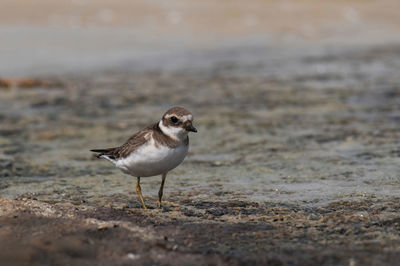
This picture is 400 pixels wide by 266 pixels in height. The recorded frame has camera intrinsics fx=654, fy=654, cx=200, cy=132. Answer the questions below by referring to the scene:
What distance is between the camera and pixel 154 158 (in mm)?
5441

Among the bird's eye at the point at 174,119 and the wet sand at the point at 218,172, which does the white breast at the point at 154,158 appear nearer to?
the bird's eye at the point at 174,119

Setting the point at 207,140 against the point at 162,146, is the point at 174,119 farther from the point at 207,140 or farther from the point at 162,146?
the point at 207,140

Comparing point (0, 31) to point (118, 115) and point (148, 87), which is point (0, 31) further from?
point (118, 115)

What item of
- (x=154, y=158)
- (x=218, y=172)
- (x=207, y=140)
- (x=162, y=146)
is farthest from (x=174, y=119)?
(x=207, y=140)

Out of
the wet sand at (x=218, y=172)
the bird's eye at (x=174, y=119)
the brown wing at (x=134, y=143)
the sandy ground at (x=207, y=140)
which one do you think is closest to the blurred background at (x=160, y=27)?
the sandy ground at (x=207, y=140)

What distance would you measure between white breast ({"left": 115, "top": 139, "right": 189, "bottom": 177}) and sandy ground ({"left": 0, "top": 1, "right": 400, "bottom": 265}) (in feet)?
1.22

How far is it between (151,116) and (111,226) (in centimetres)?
643

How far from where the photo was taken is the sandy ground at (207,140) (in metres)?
4.58

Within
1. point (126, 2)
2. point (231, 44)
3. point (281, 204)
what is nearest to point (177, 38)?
point (231, 44)

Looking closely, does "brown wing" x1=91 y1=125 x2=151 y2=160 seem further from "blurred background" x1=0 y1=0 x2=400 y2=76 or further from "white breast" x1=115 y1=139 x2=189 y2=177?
"blurred background" x1=0 y1=0 x2=400 y2=76

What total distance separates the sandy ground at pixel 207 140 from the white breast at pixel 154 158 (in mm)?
370

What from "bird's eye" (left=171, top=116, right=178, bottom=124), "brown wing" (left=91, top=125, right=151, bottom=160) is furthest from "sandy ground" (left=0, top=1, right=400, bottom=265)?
"bird's eye" (left=171, top=116, right=178, bottom=124)

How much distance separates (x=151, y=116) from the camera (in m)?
11.1

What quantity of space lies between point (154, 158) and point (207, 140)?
379 cm
